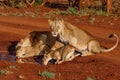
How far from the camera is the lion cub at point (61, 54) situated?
12.4 m

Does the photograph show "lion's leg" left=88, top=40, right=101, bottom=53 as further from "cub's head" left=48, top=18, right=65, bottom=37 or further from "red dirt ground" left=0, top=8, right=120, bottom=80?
"cub's head" left=48, top=18, right=65, bottom=37

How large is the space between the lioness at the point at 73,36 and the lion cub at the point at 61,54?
1.04 ft

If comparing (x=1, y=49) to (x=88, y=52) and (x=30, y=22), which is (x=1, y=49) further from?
(x=30, y=22)

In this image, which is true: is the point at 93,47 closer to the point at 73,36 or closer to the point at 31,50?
the point at 73,36

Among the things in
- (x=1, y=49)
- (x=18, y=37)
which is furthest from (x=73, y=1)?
(x=1, y=49)

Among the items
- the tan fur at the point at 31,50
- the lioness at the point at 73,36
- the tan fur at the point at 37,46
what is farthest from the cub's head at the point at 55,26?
the tan fur at the point at 31,50

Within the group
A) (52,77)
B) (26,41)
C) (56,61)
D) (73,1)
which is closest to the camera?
(52,77)

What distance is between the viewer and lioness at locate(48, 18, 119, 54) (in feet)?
40.6

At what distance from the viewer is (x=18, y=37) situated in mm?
17625

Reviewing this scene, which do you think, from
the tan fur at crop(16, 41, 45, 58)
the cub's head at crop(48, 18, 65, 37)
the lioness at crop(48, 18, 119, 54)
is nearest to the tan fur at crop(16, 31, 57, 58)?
the tan fur at crop(16, 41, 45, 58)

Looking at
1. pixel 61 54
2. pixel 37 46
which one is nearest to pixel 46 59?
pixel 61 54

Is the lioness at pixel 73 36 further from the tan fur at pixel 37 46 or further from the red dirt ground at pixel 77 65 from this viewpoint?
the tan fur at pixel 37 46

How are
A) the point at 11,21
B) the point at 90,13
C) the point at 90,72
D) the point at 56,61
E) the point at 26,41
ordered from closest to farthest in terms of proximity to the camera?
the point at 90,72 → the point at 56,61 → the point at 26,41 → the point at 11,21 → the point at 90,13

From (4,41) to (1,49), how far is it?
1.35m
